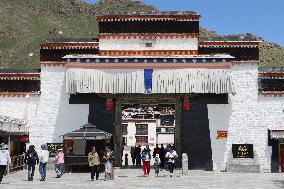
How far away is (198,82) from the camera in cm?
3309

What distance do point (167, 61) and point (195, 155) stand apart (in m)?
6.74

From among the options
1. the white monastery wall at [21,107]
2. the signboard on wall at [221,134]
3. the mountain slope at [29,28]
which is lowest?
the signboard on wall at [221,134]

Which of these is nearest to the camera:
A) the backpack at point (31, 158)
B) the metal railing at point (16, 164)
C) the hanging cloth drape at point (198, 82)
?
the backpack at point (31, 158)

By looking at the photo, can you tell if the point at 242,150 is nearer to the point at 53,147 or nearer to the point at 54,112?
the point at 53,147

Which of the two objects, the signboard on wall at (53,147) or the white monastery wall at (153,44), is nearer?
the signboard on wall at (53,147)

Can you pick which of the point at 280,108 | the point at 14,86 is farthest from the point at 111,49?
the point at 280,108

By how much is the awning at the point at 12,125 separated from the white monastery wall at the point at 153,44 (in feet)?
25.2

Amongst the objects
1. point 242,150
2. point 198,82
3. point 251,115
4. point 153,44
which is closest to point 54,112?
point 153,44

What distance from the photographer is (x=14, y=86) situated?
35.5 meters

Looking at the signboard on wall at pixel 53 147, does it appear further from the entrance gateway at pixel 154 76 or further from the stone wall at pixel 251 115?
the stone wall at pixel 251 115

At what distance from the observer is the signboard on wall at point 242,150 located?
33.8m

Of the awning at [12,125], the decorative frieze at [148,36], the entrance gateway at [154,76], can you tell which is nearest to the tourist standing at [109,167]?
the awning at [12,125]

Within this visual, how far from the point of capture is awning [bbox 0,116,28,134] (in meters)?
28.7

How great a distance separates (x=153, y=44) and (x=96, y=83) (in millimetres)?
5149
